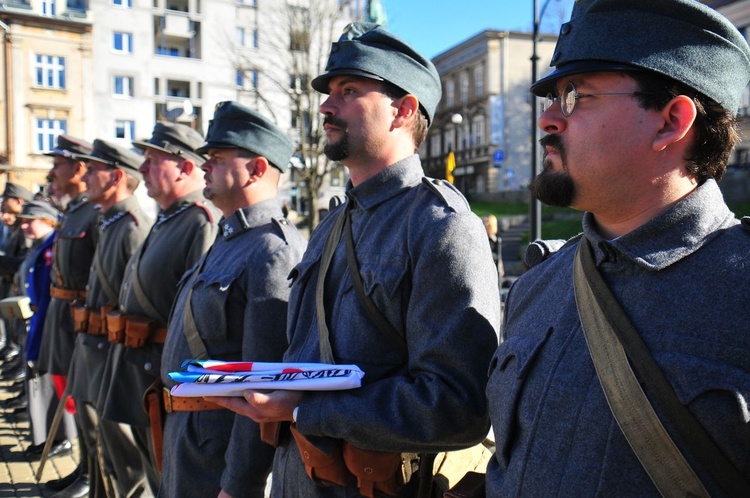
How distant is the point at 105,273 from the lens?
4.94 meters

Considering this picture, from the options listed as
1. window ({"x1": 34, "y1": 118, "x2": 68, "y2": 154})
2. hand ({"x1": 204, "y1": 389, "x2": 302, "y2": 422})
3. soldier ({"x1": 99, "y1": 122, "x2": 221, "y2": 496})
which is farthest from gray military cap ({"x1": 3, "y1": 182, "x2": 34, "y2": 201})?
window ({"x1": 34, "y1": 118, "x2": 68, "y2": 154})

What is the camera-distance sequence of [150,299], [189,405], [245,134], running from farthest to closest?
[150,299] < [245,134] < [189,405]

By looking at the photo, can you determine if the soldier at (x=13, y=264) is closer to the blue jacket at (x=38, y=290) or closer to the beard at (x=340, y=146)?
the blue jacket at (x=38, y=290)

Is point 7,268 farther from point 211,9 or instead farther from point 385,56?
point 211,9

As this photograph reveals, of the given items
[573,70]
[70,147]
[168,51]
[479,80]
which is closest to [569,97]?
[573,70]

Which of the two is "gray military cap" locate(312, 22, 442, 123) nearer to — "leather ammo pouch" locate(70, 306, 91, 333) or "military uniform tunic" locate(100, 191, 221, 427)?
"military uniform tunic" locate(100, 191, 221, 427)

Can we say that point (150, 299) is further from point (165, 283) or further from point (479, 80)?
point (479, 80)

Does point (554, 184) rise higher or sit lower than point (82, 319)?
higher

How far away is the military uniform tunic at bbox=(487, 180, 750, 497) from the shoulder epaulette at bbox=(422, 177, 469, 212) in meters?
0.62

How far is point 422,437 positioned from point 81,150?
195 inches

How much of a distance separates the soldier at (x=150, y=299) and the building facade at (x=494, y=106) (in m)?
45.7

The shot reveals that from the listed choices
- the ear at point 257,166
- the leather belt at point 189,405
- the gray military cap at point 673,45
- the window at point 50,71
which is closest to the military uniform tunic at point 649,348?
the gray military cap at point 673,45

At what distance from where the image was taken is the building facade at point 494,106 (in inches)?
2005

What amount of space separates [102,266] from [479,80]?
5051 centimetres
